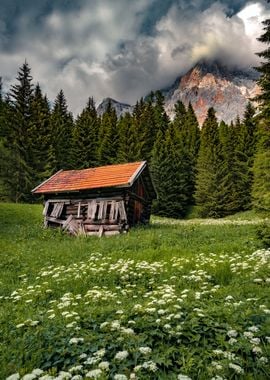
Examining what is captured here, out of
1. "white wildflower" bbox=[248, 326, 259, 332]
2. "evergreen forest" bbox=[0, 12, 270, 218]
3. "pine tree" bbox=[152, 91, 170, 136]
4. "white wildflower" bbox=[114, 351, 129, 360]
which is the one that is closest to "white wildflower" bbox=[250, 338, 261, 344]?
"white wildflower" bbox=[248, 326, 259, 332]

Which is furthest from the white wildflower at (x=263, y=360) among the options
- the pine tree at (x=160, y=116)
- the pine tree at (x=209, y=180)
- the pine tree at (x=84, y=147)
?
the pine tree at (x=160, y=116)

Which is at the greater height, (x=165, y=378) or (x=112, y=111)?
(x=112, y=111)

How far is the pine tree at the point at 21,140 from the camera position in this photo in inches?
1781

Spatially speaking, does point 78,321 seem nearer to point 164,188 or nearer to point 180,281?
point 180,281

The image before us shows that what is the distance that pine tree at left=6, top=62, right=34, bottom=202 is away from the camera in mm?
45250

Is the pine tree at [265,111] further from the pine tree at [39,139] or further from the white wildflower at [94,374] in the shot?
the pine tree at [39,139]

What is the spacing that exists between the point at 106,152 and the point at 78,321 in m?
55.0

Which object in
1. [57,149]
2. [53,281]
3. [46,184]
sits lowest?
[53,281]

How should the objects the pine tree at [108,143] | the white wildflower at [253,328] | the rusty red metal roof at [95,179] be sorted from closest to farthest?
the white wildflower at [253,328] → the rusty red metal roof at [95,179] → the pine tree at [108,143]

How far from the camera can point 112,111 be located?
236 feet

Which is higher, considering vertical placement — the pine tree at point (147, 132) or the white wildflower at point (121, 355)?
the pine tree at point (147, 132)

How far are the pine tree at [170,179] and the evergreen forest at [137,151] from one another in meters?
0.15

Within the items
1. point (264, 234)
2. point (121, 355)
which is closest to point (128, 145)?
point (264, 234)

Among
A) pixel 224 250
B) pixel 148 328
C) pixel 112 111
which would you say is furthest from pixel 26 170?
pixel 148 328
